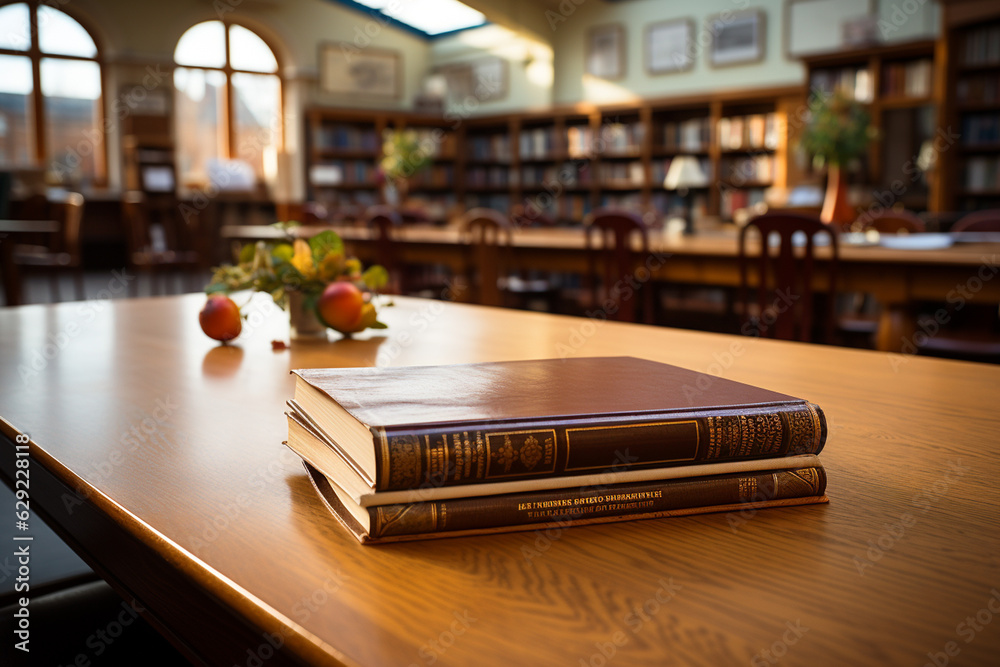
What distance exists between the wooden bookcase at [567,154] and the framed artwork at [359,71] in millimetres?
384

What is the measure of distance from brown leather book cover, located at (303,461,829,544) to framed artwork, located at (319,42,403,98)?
10841 millimetres

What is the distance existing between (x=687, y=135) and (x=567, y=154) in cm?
152

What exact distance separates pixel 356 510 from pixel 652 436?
0.18m

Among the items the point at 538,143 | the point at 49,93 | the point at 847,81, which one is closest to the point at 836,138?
the point at 847,81

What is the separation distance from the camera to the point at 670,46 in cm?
899

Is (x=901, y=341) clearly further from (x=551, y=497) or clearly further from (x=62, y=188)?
(x=62, y=188)

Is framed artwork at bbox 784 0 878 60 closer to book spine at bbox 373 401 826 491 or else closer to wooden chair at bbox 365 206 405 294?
wooden chair at bbox 365 206 405 294

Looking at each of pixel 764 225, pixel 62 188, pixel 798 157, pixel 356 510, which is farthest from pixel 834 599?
pixel 62 188

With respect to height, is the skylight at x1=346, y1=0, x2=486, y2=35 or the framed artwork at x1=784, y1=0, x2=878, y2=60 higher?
the skylight at x1=346, y1=0, x2=486, y2=35

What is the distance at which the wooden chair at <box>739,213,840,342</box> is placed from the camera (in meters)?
2.83

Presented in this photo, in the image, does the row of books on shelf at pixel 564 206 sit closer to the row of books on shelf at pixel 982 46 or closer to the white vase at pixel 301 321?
the row of books on shelf at pixel 982 46

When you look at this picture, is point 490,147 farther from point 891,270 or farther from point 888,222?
point 891,270

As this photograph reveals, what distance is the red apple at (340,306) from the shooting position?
1.26 metres

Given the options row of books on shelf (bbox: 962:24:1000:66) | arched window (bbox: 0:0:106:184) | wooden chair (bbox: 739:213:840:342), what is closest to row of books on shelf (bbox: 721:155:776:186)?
row of books on shelf (bbox: 962:24:1000:66)
